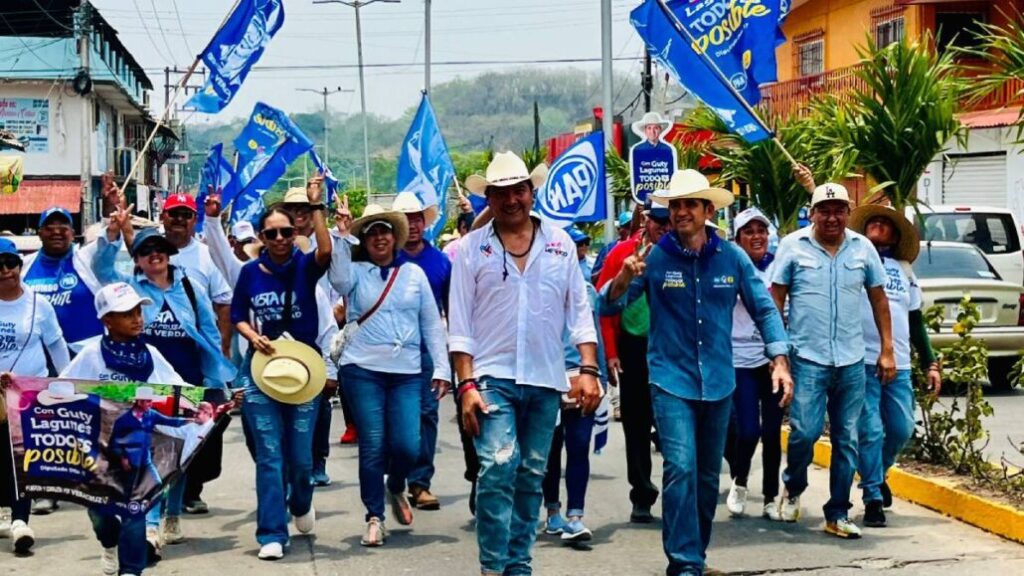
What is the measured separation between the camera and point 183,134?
89062 millimetres

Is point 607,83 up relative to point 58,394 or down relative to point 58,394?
up

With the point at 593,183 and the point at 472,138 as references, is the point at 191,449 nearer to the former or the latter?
the point at 593,183

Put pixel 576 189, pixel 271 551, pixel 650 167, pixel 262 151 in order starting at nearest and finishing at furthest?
pixel 271 551
pixel 576 189
pixel 650 167
pixel 262 151

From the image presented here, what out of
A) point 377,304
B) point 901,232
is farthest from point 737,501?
point 377,304

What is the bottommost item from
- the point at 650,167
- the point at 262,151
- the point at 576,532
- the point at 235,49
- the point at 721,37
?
the point at 576,532

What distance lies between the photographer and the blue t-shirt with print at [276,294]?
839 centimetres

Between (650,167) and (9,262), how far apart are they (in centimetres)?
768

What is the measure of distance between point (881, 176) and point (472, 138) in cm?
13644

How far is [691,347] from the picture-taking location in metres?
7.19

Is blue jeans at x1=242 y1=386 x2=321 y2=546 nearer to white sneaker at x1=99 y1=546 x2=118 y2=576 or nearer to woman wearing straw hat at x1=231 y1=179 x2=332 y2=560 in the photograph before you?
woman wearing straw hat at x1=231 y1=179 x2=332 y2=560

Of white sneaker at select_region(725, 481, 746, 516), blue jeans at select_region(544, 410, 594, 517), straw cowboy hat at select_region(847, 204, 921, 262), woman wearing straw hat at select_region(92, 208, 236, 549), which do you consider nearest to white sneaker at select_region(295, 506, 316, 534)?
woman wearing straw hat at select_region(92, 208, 236, 549)

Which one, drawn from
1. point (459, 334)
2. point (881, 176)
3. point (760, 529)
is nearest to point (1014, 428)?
point (881, 176)

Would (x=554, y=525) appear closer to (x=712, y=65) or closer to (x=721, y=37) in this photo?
(x=712, y=65)

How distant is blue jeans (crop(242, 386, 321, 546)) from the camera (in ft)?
26.8
